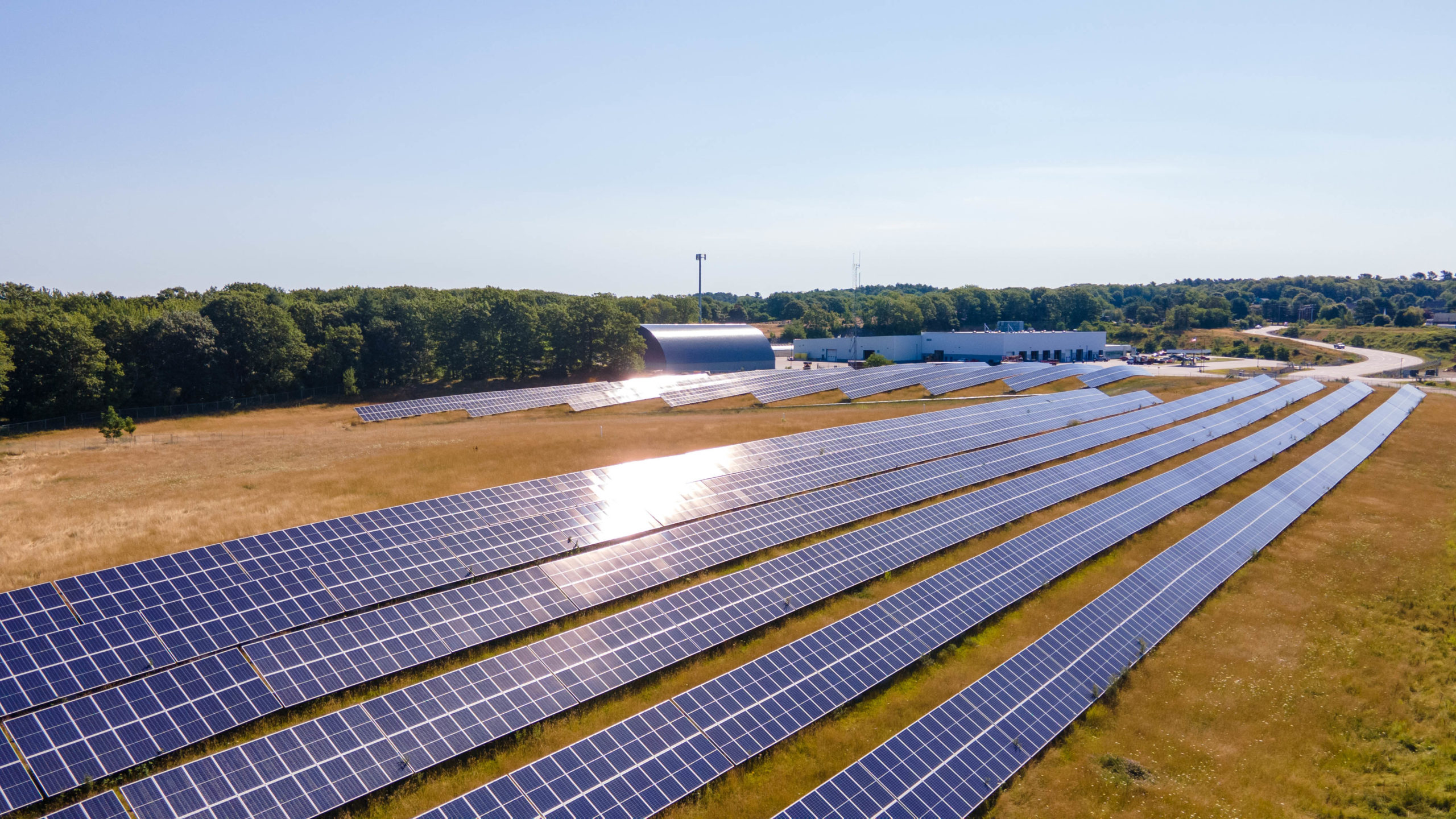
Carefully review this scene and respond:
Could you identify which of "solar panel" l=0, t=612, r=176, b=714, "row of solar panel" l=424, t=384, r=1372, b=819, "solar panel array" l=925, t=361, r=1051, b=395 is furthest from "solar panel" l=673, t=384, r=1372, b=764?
"solar panel array" l=925, t=361, r=1051, b=395

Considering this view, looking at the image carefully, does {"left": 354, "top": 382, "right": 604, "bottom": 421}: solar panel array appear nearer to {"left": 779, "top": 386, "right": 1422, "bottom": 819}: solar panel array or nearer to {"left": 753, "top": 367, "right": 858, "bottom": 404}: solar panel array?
{"left": 753, "top": 367, "right": 858, "bottom": 404}: solar panel array

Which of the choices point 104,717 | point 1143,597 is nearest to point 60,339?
point 104,717

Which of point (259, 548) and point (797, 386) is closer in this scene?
point (259, 548)

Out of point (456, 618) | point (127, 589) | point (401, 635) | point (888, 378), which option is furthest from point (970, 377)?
point (127, 589)

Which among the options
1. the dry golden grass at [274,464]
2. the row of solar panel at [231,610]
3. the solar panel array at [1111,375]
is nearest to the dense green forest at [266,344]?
the dry golden grass at [274,464]

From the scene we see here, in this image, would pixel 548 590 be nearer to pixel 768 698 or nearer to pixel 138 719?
pixel 768 698
